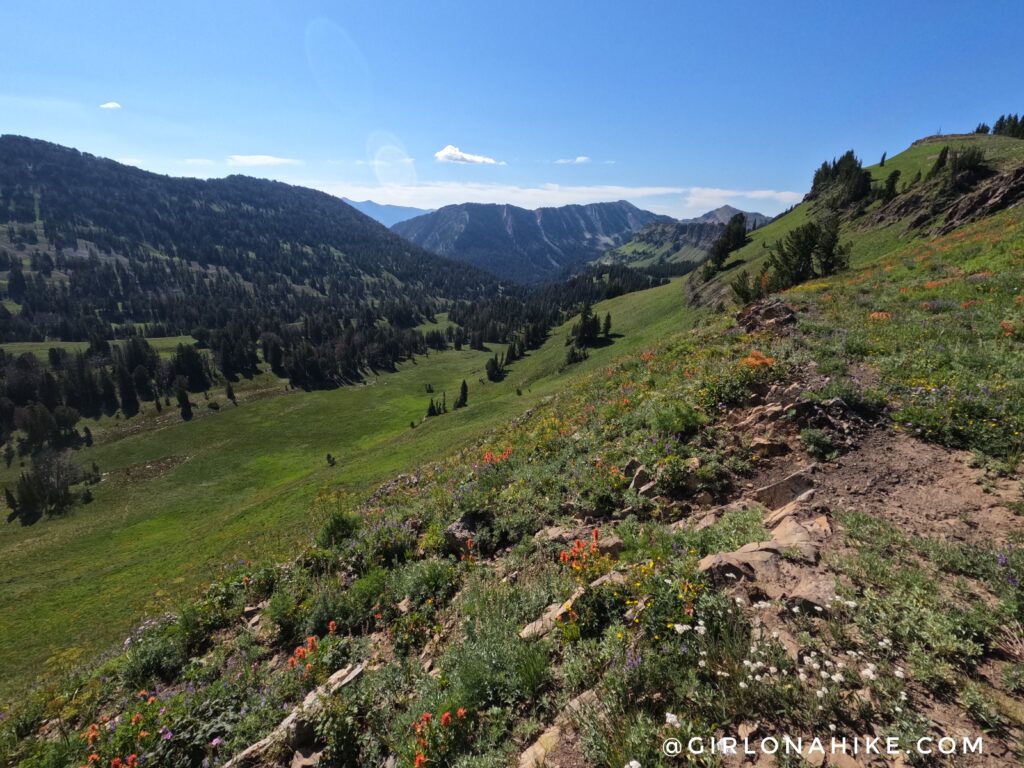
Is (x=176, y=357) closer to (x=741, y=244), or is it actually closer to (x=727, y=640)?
(x=741, y=244)

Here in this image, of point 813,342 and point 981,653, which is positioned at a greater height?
point 813,342

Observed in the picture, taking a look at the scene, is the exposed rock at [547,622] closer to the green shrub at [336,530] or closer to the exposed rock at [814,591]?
the exposed rock at [814,591]

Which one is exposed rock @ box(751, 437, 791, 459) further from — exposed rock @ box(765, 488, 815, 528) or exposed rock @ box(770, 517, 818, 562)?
exposed rock @ box(770, 517, 818, 562)

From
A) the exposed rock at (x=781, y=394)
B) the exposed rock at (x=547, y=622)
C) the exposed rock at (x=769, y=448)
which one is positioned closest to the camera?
the exposed rock at (x=547, y=622)

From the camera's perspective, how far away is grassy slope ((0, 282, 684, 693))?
100 ft

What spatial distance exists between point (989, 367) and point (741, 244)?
108 meters

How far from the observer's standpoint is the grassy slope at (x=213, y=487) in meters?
30.6

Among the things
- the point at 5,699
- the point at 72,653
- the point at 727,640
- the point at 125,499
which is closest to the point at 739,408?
the point at 727,640

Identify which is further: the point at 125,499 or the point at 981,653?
the point at 125,499

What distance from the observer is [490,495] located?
41.7 ft

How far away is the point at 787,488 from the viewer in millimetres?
8578

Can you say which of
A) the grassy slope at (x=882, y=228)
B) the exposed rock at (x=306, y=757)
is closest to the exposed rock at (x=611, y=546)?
the exposed rock at (x=306, y=757)

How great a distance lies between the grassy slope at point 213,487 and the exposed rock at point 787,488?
21282 mm

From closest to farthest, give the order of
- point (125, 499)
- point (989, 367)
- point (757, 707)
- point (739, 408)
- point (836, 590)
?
1. point (757, 707)
2. point (836, 590)
3. point (989, 367)
4. point (739, 408)
5. point (125, 499)
